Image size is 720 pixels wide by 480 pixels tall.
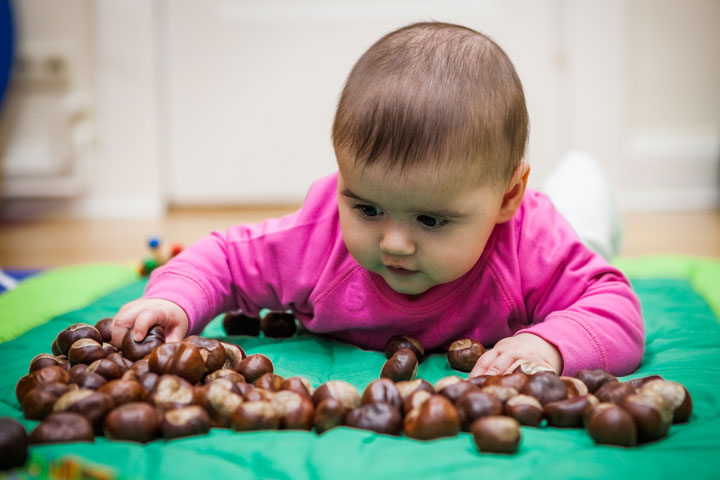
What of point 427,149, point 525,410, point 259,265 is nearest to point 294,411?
point 525,410

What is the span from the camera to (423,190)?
3.14ft

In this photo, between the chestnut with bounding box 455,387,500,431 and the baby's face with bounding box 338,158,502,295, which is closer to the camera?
the chestnut with bounding box 455,387,500,431

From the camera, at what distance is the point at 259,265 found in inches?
49.4

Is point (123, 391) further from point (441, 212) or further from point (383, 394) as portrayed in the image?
point (441, 212)

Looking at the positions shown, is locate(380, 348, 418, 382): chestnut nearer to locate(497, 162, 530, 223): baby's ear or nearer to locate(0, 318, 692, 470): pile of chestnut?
locate(0, 318, 692, 470): pile of chestnut

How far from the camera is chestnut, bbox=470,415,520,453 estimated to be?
0.77 meters

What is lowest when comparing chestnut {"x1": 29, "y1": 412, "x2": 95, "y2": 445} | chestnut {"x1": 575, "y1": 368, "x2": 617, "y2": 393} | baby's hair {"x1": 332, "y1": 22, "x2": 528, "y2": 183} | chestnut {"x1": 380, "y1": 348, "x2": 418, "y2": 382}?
chestnut {"x1": 380, "y1": 348, "x2": 418, "y2": 382}

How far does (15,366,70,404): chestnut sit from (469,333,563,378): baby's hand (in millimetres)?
505

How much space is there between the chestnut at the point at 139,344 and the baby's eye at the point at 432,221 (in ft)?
1.29

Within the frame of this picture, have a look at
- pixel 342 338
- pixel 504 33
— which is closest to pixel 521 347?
pixel 342 338

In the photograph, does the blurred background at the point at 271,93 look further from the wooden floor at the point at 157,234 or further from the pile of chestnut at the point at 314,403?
the pile of chestnut at the point at 314,403

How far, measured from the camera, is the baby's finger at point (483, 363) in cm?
101

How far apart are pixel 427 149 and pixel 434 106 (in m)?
0.05

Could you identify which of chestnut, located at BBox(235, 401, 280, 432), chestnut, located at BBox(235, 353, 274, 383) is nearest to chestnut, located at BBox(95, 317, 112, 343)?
chestnut, located at BBox(235, 353, 274, 383)
